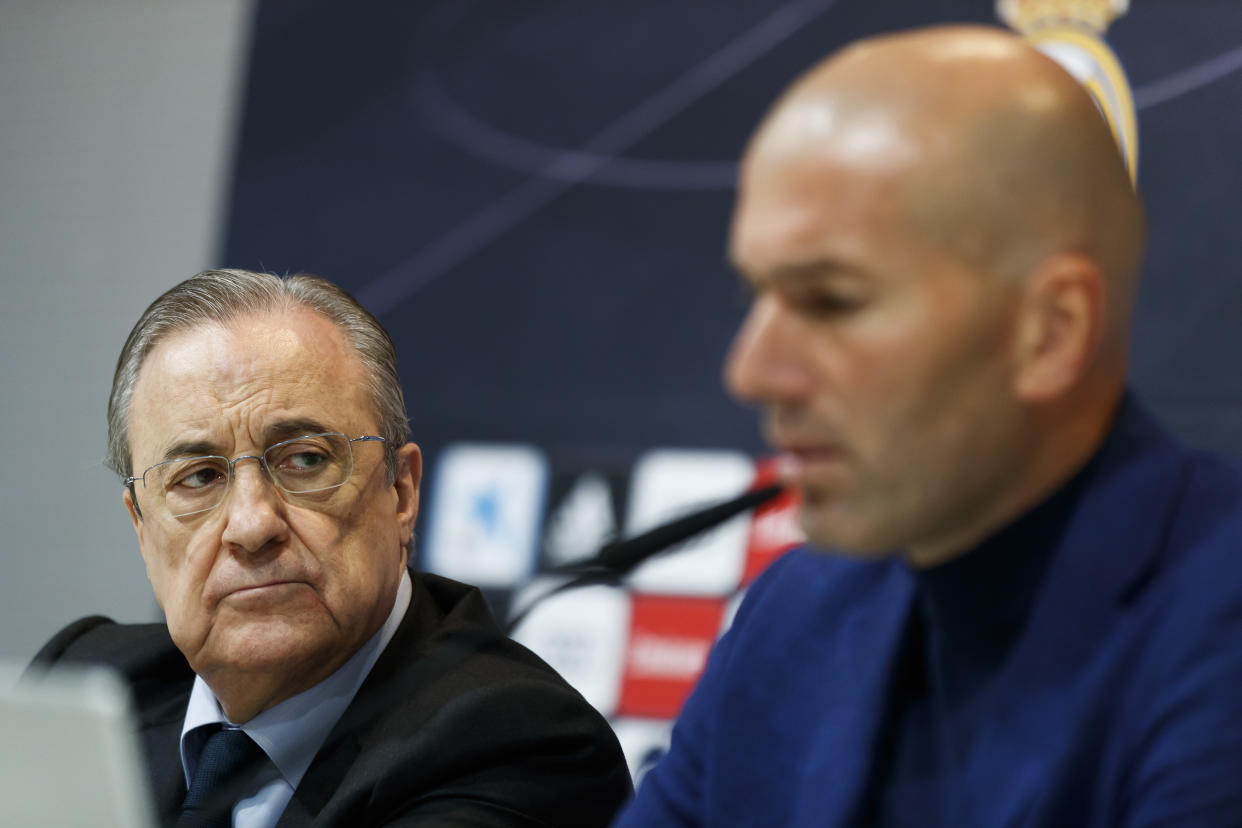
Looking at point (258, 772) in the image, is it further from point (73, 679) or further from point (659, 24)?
point (659, 24)

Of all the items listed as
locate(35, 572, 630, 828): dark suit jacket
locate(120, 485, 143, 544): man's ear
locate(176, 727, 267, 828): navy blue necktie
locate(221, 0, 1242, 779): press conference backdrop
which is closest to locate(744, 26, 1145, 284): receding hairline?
locate(35, 572, 630, 828): dark suit jacket

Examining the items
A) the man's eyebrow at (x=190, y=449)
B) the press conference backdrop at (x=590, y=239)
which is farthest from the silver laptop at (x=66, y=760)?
the press conference backdrop at (x=590, y=239)

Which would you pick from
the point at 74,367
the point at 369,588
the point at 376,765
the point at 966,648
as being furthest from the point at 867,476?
the point at 74,367

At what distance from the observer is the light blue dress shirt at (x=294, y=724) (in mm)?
1518

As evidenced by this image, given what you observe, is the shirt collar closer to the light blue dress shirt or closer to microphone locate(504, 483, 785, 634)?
the light blue dress shirt

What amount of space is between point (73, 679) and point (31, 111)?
2656mm

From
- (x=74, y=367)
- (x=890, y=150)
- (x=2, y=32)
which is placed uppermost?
(x=890, y=150)

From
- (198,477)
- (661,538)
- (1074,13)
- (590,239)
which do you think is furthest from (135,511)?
(1074,13)

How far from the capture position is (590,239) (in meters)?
3.19

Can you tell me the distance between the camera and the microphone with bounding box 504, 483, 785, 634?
104 cm

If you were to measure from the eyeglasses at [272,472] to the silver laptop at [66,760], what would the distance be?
0.82m

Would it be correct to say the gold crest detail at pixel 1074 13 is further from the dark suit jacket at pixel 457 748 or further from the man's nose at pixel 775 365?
the man's nose at pixel 775 365

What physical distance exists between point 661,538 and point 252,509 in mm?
691

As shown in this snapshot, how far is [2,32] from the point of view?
4.08m
